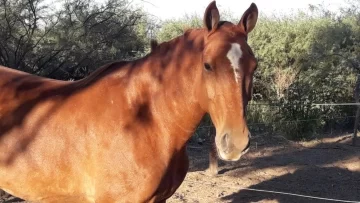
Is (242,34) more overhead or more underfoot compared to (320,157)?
more overhead

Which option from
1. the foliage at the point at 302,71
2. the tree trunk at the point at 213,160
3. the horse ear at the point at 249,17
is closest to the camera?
the horse ear at the point at 249,17

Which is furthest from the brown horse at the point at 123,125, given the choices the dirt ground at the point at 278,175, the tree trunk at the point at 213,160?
the tree trunk at the point at 213,160

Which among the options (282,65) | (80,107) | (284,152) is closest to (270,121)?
(284,152)

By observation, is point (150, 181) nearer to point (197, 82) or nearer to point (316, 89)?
point (197, 82)

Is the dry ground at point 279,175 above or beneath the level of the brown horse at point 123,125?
beneath

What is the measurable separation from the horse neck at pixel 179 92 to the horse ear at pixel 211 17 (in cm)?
12

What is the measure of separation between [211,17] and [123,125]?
2.69 ft

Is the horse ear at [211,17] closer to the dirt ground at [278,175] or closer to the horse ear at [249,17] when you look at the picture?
the horse ear at [249,17]

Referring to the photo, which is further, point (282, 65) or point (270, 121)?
point (282, 65)

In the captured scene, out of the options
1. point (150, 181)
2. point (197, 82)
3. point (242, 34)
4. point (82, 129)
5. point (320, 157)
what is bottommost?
point (320, 157)

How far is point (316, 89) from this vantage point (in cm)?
1335

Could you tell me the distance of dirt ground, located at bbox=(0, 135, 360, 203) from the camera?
6.49 metres

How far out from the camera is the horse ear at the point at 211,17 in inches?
103

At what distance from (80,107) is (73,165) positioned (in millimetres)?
368
